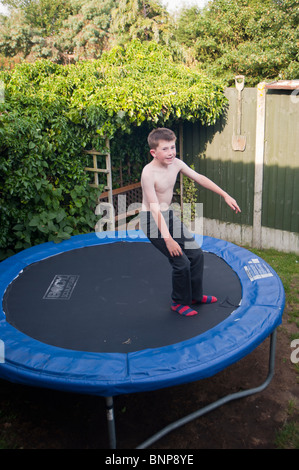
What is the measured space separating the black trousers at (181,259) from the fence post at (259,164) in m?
2.21

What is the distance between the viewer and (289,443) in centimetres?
193

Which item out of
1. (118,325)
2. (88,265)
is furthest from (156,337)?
(88,265)

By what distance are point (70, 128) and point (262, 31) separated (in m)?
7.17

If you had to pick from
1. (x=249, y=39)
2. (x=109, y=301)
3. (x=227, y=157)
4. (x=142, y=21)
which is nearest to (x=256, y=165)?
(x=227, y=157)

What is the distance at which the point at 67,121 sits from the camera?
3.69 metres

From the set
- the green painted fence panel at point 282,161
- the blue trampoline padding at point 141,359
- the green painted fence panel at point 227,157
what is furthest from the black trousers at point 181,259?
the green painted fence panel at point 227,157

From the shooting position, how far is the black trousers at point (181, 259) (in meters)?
2.27

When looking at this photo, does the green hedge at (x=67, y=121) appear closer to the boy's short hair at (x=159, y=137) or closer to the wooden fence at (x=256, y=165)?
the wooden fence at (x=256, y=165)

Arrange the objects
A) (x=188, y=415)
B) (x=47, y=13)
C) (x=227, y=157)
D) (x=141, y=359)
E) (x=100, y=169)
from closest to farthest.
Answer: (x=141, y=359)
(x=188, y=415)
(x=100, y=169)
(x=227, y=157)
(x=47, y=13)

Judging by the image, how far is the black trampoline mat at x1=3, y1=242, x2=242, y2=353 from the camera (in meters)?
2.08

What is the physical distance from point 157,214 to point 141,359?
0.71m

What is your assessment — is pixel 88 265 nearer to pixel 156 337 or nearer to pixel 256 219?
pixel 156 337

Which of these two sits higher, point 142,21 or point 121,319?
point 142,21

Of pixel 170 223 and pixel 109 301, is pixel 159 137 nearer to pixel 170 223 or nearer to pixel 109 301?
pixel 170 223
